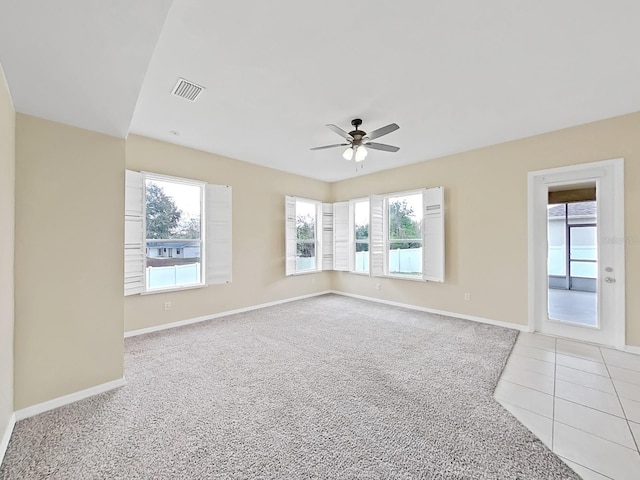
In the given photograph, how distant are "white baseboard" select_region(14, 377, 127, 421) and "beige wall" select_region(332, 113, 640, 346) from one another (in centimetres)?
458

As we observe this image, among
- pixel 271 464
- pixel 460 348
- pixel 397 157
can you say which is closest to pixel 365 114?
pixel 397 157

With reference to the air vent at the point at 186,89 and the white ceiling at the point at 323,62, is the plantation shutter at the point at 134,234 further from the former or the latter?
the air vent at the point at 186,89

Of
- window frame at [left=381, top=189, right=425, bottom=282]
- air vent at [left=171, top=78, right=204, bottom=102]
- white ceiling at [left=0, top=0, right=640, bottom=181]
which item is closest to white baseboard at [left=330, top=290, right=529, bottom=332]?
window frame at [left=381, top=189, right=425, bottom=282]

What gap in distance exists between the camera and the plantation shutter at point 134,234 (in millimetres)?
3537

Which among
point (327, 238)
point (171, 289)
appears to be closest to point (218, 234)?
point (171, 289)

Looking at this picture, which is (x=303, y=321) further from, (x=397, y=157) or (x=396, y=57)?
(x=396, y=57)

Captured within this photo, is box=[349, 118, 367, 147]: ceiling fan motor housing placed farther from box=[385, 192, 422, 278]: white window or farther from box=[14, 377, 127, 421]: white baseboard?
box=[14, 377, 127, 421]: white baseboard

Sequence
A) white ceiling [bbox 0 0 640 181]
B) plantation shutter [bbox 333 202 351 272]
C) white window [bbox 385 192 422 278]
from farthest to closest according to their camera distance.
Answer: plantation shutter [bbox 333 202 351 272]
white window [bbox 385 192 422 278]
white ceiling [bbox 0 0 640 181]

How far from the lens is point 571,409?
2084mm

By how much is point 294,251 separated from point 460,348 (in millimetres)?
3467

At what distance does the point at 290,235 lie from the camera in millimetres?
5598

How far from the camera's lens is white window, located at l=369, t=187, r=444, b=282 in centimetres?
473

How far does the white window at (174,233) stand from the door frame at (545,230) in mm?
4657

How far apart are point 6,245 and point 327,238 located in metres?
5.24
